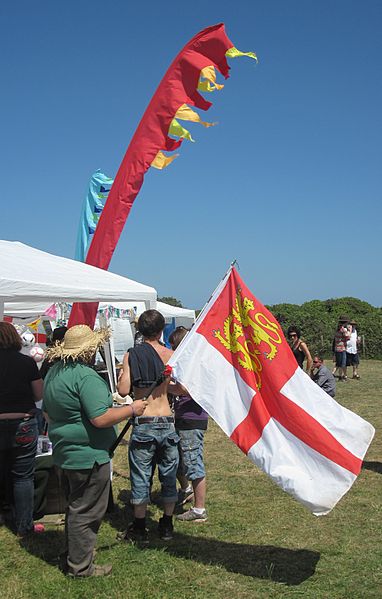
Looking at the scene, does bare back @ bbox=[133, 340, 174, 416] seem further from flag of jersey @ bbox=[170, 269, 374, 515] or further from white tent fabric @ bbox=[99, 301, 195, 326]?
white tent fabric @ bbox=[99, 301, 195, 326]

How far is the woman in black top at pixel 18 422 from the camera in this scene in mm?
4668

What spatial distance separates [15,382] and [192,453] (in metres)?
1.62

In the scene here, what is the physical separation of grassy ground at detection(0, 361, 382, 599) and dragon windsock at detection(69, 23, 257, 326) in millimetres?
3181

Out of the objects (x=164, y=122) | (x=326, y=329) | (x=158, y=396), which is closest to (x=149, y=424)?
(x=158, y=396)

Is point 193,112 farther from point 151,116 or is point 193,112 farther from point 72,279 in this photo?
point 72,279

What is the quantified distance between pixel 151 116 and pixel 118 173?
2.78 feet

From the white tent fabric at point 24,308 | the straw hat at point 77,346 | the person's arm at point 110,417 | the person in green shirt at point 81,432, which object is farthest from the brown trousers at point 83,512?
the white tent fabric at point 24,308

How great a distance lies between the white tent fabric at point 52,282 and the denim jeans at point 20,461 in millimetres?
1135

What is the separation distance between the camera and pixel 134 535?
4.64 m

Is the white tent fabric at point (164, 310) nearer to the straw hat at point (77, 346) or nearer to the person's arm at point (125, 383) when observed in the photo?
the person's arm at point (125, 383)

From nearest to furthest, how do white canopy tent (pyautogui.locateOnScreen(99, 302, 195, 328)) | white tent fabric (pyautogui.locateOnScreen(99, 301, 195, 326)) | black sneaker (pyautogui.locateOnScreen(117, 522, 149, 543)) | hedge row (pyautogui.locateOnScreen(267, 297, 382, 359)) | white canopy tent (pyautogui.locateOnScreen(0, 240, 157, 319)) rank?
black sneaker (pyautogui.locateOnScreen(117, 522, 149, 543)) < white canopy tent (pyautogui.locateOnScreen(0, 240, 157, 319)) < white canopy tent (pyautogui.locateOnScreen(99, 302, 195, 328)) < white tent fabric (pyautogui.locateOnScreen(99, 301, 195, 326)) < hedge row (pyautogui.locateOnScreen(267, 297, 382, 359))

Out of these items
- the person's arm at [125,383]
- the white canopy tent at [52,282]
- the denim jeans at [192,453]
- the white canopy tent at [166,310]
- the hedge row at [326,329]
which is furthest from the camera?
the hedge row at [326,329]

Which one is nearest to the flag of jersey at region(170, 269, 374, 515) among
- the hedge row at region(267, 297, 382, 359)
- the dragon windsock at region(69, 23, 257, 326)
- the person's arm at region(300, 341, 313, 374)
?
the dragon windsock at region(69, 23, 257, 326)

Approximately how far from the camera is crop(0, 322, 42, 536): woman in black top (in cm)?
467
